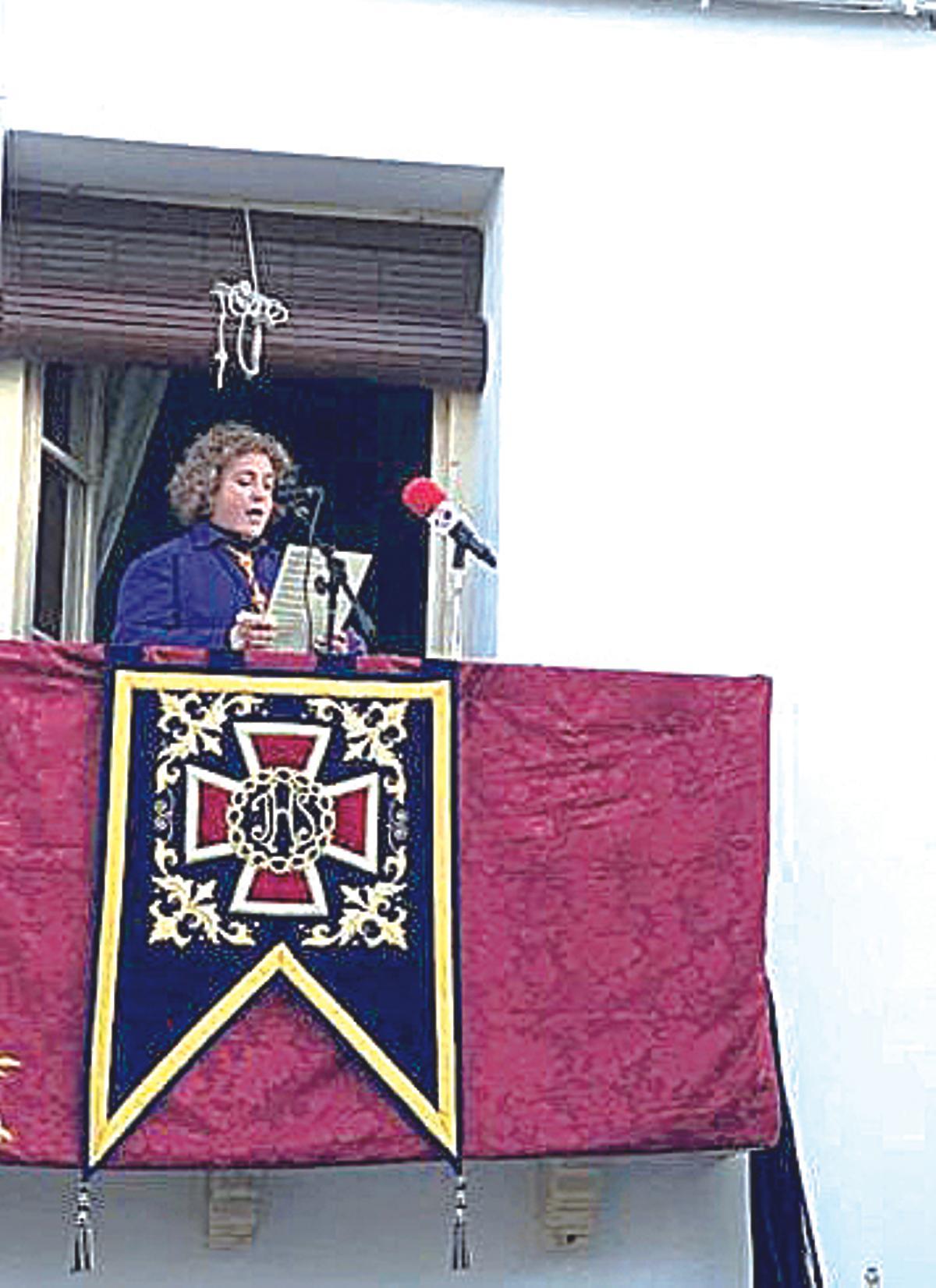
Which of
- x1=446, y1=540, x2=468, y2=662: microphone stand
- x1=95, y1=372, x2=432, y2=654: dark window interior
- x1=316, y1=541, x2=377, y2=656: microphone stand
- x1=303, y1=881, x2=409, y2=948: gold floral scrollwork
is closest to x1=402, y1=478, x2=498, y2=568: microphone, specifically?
x1=316, y1=541, x2=377, y2=656: microphone stand

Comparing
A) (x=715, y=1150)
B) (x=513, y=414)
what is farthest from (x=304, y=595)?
(x=715, y=1150)

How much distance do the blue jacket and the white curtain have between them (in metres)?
0.86

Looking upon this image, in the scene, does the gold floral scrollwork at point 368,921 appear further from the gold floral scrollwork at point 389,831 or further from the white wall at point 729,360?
the white wall at point 729,360

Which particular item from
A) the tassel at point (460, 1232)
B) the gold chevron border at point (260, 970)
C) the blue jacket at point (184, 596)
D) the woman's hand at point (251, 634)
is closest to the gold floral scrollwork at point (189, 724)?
the gold chevron border at point (260, 970)

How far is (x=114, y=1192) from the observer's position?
276 inches

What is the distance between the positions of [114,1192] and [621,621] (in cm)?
163

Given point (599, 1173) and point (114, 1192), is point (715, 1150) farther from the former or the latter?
point (114, 1192)

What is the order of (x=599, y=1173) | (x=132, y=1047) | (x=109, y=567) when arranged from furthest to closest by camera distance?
1. (x=109, y=567)
2. (x=599, y=1173)
3. (x=132, y=1047)

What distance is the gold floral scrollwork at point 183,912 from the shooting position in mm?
6730

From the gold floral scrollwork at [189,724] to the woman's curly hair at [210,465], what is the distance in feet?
2.64

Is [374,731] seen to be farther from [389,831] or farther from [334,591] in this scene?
[334,591]

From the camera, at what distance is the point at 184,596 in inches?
289

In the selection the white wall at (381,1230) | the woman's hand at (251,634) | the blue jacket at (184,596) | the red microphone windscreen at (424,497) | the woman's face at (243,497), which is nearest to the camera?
the white wall at (381,1230)

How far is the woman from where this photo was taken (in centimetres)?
729
